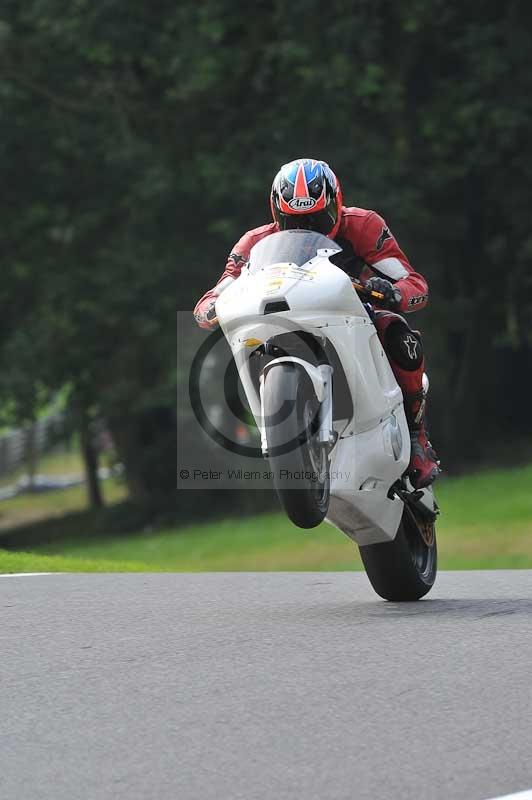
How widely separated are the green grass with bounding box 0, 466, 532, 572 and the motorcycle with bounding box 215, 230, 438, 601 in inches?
396

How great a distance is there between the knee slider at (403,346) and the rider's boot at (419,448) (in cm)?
18

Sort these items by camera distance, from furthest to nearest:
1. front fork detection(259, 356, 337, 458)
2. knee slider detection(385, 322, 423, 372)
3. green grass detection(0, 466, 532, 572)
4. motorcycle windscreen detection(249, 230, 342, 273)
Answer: green grass detection(0, 466, 532, 572)
knee slider detection(385, 322, 423, 372)
motorcycle windscreen detection(249, 230, 342, 273)
front fork detection(259, 356, 337, 458)

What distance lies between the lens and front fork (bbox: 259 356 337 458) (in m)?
6.90

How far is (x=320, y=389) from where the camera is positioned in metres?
6.97

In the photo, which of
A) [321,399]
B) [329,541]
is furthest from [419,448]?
[329,541]

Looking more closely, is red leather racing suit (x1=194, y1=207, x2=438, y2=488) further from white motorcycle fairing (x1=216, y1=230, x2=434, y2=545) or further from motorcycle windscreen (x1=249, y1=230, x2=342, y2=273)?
motorcycle windscreen (x1=249, y1=230, x2=342, y2=273)

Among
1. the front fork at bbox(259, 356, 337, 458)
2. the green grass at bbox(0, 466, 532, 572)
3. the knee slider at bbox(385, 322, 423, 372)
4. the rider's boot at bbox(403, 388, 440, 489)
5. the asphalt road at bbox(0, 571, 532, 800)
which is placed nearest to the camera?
the asphalt road at bbox(0, 571, 532, 800)

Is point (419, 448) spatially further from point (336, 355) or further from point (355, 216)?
point (355, 216)

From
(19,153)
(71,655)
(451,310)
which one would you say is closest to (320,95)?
(451,310)

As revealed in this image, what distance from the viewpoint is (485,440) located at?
94.8ft

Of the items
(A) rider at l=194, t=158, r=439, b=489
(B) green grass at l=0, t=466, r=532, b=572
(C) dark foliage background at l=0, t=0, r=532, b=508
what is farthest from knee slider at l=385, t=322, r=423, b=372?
(C) dark foliage background at l=0, t=0, r=532, b=508

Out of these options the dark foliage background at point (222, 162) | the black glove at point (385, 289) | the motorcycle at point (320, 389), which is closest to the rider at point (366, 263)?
the black glove at point (385, 289)

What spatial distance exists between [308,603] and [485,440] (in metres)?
21.2

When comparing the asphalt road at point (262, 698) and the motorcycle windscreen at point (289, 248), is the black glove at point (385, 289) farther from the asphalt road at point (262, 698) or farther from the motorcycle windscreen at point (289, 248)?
the asphalt road at point (262, 698)
